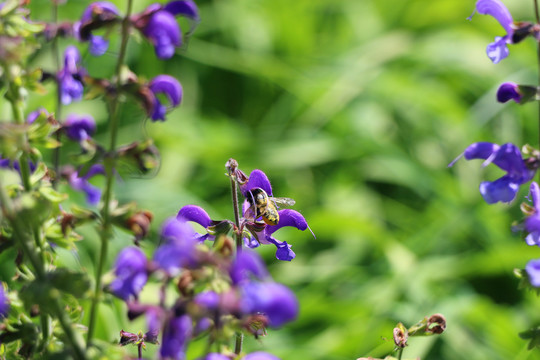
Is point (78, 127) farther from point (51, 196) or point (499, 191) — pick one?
point (499, 191)

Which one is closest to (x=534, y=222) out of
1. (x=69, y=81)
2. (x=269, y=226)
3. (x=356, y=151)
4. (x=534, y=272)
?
(x=534, y=272)

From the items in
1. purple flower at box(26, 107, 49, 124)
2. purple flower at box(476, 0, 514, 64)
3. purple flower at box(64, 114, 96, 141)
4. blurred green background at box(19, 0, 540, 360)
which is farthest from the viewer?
blurred green background at box(19, 0, 540, 360)

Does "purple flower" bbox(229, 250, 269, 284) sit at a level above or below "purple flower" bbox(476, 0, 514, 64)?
below

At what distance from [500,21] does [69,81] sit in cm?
70

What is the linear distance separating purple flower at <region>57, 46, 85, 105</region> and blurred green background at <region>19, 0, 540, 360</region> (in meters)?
0.79

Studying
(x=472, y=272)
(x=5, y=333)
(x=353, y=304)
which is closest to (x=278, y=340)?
(x=353, y=304)

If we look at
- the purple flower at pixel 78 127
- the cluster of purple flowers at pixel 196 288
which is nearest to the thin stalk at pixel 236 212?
the cluster of purple flowers at pixel 196 288

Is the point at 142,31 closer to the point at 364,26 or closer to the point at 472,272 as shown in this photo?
the point at 472,272

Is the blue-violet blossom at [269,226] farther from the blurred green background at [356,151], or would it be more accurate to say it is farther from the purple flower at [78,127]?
the blurred green background at [356,151]

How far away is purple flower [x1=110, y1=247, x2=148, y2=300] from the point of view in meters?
0.59

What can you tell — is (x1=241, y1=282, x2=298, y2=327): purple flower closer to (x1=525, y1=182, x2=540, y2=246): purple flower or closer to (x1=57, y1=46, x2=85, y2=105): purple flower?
(x1=525, y1=182, x2=540, y2=246): purple flower

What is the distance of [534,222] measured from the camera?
2.33ft

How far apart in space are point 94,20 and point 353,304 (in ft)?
5.37

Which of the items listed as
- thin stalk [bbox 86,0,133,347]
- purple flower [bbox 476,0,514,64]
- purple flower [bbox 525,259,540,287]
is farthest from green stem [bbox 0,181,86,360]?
purple flower [bbox 476,0,514,64]
